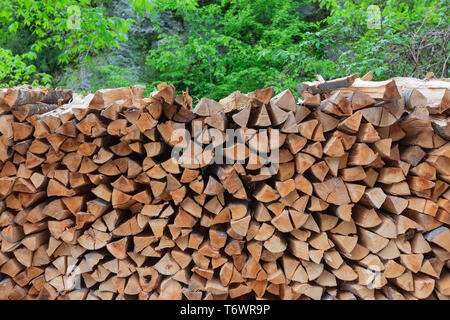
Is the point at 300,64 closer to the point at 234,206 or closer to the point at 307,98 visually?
the point at 307,98

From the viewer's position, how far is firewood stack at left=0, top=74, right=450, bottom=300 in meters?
1.35

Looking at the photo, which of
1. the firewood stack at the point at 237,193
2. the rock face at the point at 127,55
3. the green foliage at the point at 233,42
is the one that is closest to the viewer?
the firewood stack at the point at 237,193

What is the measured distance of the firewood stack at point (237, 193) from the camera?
4.42 feet

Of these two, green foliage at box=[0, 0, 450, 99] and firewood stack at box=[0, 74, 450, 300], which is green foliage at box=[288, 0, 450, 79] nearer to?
green foliage at box=[0, 0, 450, 99]

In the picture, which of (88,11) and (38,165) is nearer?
(38,165)

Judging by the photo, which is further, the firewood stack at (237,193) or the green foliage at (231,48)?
the green foliage at (231,48)

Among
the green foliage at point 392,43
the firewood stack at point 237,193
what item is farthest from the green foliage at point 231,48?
the firewood stack at point 237,193

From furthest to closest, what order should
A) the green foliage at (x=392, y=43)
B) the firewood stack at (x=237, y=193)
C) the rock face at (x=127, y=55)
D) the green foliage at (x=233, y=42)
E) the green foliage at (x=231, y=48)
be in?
1. the rock face at (x=127, y=55)
2. the green foliage at (x=231, y=48)
3. the green foliage at (x=233, y=42)
4. the green foliage at (x=392, y=43)
5. the firewood stack at (x=237, y=193)

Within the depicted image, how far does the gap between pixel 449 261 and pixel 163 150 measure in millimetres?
1707

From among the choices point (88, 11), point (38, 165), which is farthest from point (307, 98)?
point (88, 11)

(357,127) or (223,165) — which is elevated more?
(357,127)

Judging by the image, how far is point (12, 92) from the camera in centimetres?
149

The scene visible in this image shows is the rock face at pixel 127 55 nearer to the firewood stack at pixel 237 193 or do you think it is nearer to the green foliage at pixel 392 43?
the green foliage at pixel 392 43
